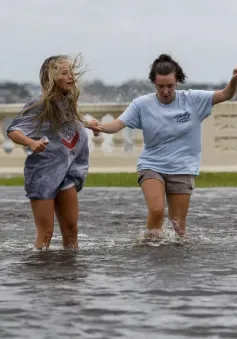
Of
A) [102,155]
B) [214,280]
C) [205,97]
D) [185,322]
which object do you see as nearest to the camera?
[185,322]

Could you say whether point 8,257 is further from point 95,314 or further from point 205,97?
point 95,314

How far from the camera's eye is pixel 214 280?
8352 millimetres

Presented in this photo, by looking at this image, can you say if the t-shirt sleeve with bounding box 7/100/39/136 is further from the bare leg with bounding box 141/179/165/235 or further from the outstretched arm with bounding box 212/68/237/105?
the outstretched arm with bounding box 212/68/237/105

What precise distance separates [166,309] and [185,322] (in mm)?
441

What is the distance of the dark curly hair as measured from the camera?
33.7 feet

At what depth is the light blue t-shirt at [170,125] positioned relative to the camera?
1048 centimetres

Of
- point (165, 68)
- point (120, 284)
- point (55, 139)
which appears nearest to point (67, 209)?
point (55, 139)

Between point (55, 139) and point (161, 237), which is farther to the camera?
point (161, 237)

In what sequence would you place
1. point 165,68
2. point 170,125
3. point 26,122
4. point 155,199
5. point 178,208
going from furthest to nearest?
point 178,208, point 170,125, point 155,199, point 165,68, point 26,122

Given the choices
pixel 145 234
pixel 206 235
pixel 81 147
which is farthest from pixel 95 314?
pixel 206 235

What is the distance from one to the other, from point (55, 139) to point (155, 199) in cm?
116

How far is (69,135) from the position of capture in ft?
31.7

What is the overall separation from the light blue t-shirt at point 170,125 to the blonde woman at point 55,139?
0.94 m

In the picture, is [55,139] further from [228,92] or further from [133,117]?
[228,92]
